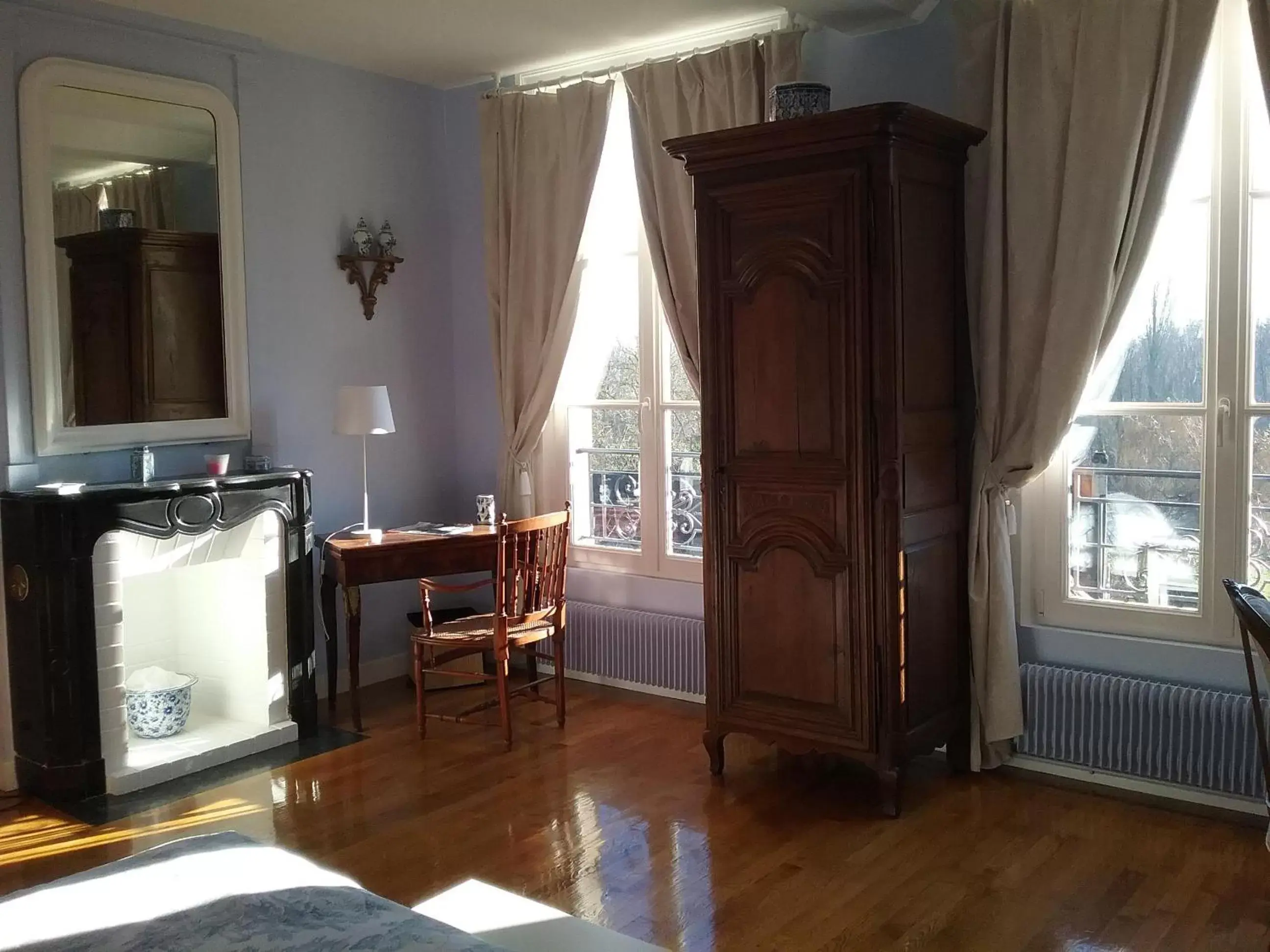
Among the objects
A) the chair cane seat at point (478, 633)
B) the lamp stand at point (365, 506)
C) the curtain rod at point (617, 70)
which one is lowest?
the chair cane seat at point (478, 633)

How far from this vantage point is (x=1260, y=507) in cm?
346

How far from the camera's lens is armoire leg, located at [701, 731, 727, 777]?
3.89 metres

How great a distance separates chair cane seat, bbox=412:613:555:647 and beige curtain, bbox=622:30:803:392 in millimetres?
1111

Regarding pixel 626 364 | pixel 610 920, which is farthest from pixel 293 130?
pixel 610 920

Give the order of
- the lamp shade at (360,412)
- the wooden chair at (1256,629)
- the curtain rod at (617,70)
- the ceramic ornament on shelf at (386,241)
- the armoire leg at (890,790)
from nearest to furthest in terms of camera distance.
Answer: the wooden chair at (1256,629), the armoire leg at (890,790), the curtain rod at (617,70), the lamp shade at (360,412), the ceramic ornament on shelf at (386,241)

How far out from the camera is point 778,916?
9.52 ft

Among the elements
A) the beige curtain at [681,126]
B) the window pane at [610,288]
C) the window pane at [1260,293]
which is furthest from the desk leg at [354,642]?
the window pane at [1260,293]

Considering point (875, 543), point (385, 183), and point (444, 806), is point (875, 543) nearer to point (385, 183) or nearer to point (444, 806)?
point (444, 806)

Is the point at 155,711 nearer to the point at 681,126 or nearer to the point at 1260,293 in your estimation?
Result: the point at 681,126

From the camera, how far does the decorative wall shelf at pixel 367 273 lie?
195 inches

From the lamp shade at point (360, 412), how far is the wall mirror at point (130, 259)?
37 cm

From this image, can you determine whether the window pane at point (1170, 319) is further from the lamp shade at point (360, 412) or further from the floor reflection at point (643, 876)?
the lamp shade at point (360, 412)

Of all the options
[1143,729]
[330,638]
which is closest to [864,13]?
[1143,729]

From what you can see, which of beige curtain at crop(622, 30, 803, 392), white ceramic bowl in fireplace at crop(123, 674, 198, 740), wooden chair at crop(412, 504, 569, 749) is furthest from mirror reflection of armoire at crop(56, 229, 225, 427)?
beige curtain at crop(622, 30, 803, 392)
